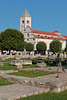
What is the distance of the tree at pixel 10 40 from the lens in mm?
59375

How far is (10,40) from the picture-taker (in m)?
59.9

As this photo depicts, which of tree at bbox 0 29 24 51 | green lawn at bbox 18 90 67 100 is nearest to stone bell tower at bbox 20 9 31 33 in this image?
tree at bbox 0 29 24 51

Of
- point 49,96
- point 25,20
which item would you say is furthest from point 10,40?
point 49,96

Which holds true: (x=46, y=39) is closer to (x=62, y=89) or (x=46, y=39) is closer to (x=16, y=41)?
(x=16, y=41)

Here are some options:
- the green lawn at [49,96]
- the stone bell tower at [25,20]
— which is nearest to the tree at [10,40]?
the stone bell tower at [25,20]

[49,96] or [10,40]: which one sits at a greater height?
[10,40]

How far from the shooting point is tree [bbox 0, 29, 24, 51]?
59.4 m

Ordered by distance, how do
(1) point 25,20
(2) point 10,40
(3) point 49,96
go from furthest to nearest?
(1) point 25,20 < (2) point 10,40 < (3) point 49,96

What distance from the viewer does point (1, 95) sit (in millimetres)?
6727

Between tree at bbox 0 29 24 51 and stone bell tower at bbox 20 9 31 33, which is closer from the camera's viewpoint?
tree at bbox 0 29 24 51

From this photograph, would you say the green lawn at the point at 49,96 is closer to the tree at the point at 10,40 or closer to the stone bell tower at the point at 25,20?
the tree at the point at 10,40

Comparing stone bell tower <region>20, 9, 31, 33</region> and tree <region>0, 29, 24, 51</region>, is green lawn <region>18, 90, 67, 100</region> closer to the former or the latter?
tree <region>0, 29, 24, 51</region>

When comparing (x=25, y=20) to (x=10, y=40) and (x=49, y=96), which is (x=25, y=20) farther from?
(x=49, y=96)

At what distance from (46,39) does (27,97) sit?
8338 centimetres
